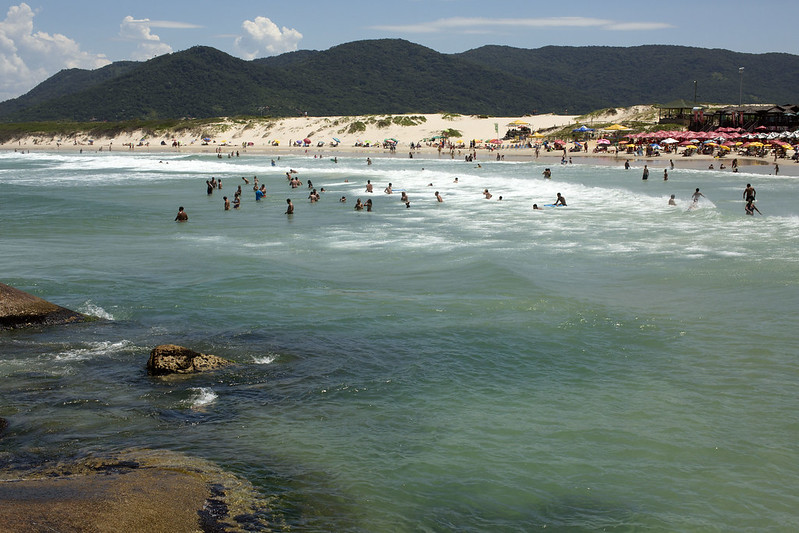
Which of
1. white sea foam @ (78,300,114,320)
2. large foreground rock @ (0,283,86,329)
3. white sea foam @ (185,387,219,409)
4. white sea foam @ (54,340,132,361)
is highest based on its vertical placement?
large foreground rock @ (0,283,86,329)

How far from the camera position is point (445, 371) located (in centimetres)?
1187

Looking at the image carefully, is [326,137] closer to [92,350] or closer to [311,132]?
[311,132]

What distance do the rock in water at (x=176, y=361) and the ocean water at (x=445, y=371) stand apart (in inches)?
10.1

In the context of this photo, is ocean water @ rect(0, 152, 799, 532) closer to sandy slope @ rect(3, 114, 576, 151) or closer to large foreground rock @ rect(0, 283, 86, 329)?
large foreground rock @ rect(0, 283, 86, 329)

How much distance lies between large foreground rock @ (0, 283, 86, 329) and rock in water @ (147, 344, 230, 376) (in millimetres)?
3932

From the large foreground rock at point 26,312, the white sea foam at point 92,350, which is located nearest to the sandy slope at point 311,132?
the large foreground rock at point 26,312

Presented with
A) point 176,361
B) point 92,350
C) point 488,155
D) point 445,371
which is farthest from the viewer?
point 488,155

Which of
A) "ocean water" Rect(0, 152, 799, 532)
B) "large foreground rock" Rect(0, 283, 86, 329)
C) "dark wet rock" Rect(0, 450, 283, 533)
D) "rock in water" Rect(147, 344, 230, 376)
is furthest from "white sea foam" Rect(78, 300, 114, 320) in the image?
"dark wet rock" Rect(0, 450, 283, 533)

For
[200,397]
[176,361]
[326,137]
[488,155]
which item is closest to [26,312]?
[176,361]

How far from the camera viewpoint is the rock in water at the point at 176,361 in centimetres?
1120

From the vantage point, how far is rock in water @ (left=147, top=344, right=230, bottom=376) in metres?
11.2

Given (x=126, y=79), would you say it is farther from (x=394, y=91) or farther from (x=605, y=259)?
(x=605, y=259)

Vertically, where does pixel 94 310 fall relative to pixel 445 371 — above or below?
above

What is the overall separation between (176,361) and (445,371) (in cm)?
433
